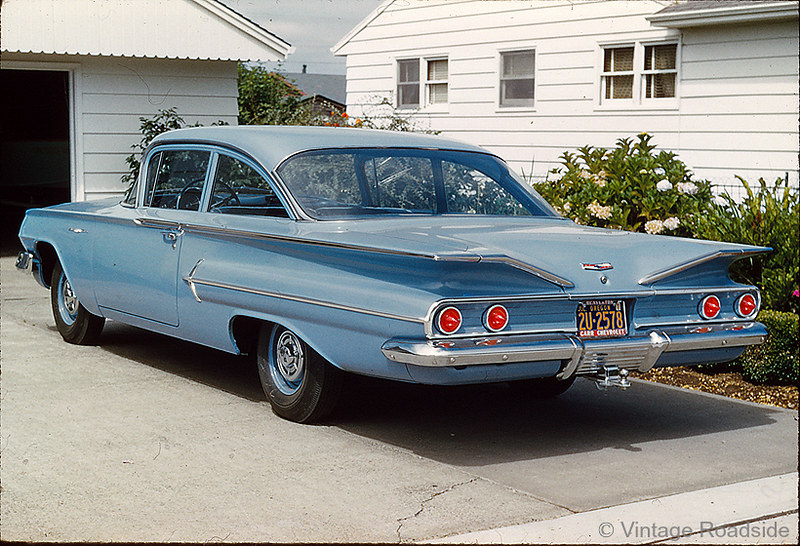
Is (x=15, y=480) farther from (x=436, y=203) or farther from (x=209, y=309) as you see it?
(x=436, y=203)

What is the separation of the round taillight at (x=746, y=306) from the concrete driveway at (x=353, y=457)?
2.38 feet

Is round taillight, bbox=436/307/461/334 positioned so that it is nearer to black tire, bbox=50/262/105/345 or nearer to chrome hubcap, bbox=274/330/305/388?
chrome hubcap, bbox=274/330/305/388

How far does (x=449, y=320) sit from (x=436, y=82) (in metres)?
12.2

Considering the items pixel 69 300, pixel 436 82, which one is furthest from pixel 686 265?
pixel 436 82

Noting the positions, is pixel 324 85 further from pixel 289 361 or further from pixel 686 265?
pixel 686 265

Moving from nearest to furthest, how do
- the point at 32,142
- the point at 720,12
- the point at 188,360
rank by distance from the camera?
1. the point at 188,360
2. the point at 720,12
3. the point at 32,142

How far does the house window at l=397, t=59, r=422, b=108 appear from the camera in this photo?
56.0 ft

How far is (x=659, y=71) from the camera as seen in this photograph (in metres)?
13.5

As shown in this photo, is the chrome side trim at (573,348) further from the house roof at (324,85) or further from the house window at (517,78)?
the house roof at (324,85)

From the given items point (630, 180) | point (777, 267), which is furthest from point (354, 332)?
point (630, 180)

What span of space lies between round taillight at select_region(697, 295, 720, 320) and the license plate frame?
1.79 ft

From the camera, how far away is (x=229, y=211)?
6.50 metres

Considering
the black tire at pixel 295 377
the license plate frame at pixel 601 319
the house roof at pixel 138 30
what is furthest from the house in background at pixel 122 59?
the license plate frame at pixel 601 319

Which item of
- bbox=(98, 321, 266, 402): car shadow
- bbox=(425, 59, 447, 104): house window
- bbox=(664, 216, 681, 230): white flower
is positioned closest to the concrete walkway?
bbox=(98, 321, 266, 402): car shadow
